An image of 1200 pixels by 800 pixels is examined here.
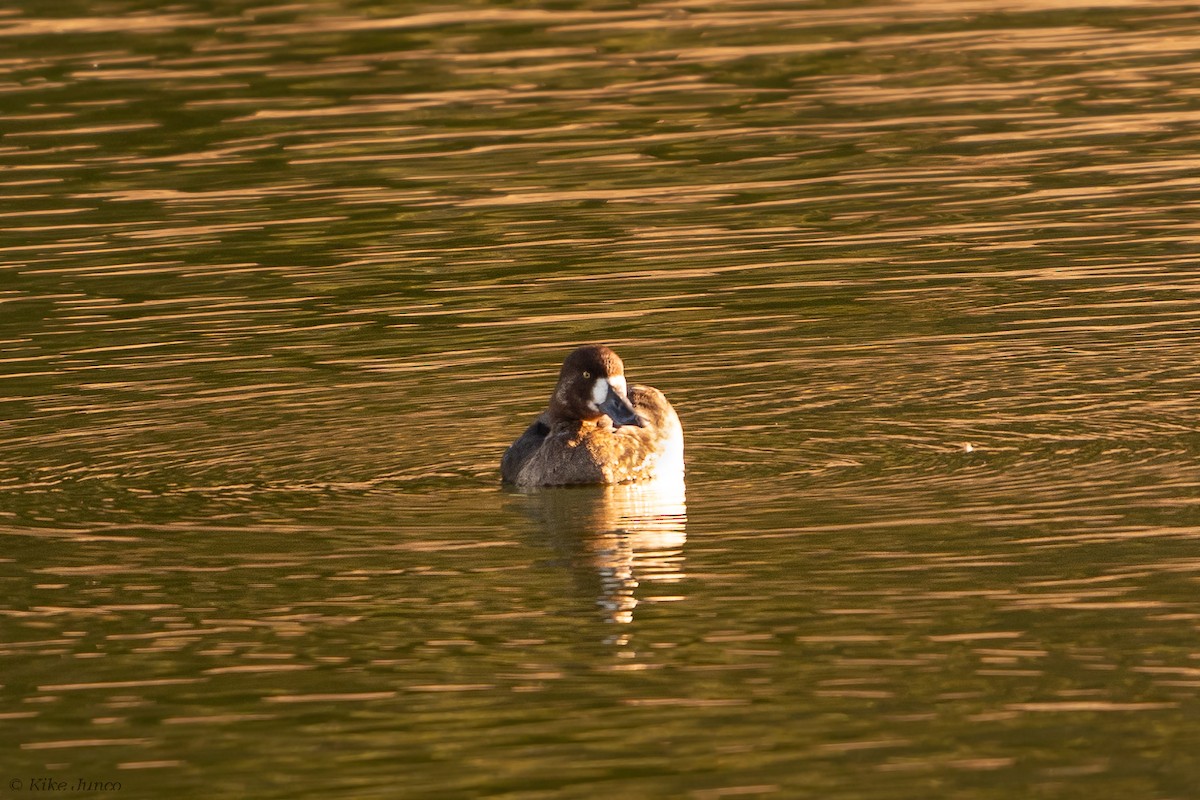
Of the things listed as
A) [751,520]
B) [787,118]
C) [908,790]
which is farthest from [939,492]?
[787,118]

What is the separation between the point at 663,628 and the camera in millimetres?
11398

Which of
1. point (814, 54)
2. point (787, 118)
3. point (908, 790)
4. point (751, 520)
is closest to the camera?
point (908, 790)

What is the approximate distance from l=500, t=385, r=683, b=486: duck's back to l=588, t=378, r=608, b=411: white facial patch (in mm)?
105

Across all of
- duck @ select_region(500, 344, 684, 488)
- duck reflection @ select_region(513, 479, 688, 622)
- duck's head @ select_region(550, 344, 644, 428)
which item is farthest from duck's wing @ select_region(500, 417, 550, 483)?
duck's head @ select_region(550, 344, 644, 428)

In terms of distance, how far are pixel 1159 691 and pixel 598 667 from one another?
7.44 ft

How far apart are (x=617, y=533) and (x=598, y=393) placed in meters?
1.66

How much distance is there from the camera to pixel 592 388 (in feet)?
49.6

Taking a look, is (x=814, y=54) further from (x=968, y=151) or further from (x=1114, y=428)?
(x=1114, y=428)

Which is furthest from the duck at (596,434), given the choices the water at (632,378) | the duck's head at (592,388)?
the water at (632,378)

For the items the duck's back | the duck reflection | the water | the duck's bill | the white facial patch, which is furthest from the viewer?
the white facial patch

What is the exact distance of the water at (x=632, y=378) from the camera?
1011cm

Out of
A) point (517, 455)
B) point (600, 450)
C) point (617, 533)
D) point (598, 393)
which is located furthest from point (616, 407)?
point (617, 533)

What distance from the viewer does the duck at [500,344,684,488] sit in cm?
1458

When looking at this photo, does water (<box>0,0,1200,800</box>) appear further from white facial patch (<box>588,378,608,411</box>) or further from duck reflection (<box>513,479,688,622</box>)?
white facial patch (<box>588,378,608,411</box>)
